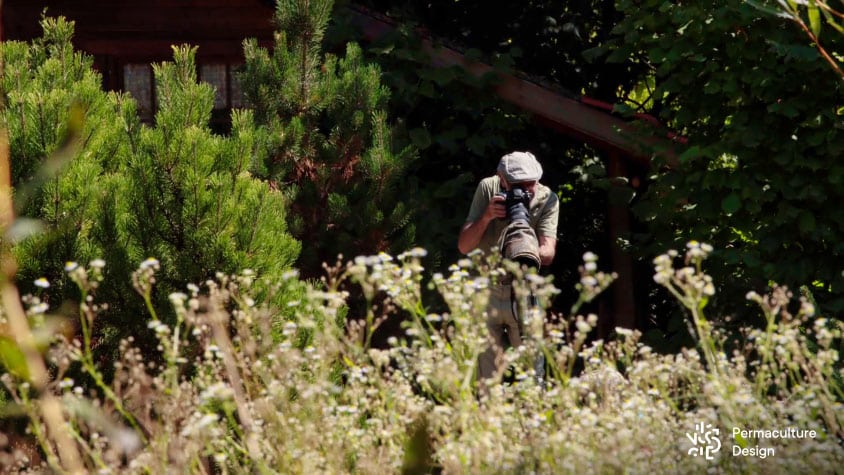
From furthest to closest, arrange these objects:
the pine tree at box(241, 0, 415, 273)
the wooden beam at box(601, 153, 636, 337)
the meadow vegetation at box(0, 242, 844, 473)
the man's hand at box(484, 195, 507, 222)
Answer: the wooden beam at box(601, 153, 636, 337), the pine tree at box(241, 0, 415, 273), the man's hand at box(484, 195, 507, 222), the meadow vegetation at box(0, 242, 844, 473)

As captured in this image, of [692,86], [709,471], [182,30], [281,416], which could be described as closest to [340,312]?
[281,416]

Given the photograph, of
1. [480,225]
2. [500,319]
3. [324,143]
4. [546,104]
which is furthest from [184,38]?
[500,319]

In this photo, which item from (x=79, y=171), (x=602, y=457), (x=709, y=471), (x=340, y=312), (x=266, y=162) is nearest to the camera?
(x=602, y=457)

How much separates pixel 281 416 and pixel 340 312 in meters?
1.67

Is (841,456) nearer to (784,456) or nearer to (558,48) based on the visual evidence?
(784,456)

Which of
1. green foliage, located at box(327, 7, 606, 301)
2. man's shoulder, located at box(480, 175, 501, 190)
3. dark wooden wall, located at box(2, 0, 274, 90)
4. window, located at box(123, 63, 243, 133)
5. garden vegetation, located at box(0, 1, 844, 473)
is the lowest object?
garden vegetation, located at box(0, 1, 844, 473)

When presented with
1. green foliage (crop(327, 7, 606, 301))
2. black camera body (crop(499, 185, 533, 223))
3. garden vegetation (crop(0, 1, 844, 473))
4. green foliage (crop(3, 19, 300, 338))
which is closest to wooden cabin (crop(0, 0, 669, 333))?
green foliage (crop(327, 7, 606, 301))

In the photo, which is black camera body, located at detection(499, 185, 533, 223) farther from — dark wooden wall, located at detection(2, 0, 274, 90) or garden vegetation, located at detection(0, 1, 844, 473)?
dark wooden wall, located at detection(2, 0, 274, 90)

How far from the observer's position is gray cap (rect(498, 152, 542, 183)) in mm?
4969

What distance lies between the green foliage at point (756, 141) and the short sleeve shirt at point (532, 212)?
96cm

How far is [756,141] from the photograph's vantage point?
547 centimetres

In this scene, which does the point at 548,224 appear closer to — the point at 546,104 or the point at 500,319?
the point at 500,319

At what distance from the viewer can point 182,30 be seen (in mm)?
7188

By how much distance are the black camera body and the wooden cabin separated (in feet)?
6.05
